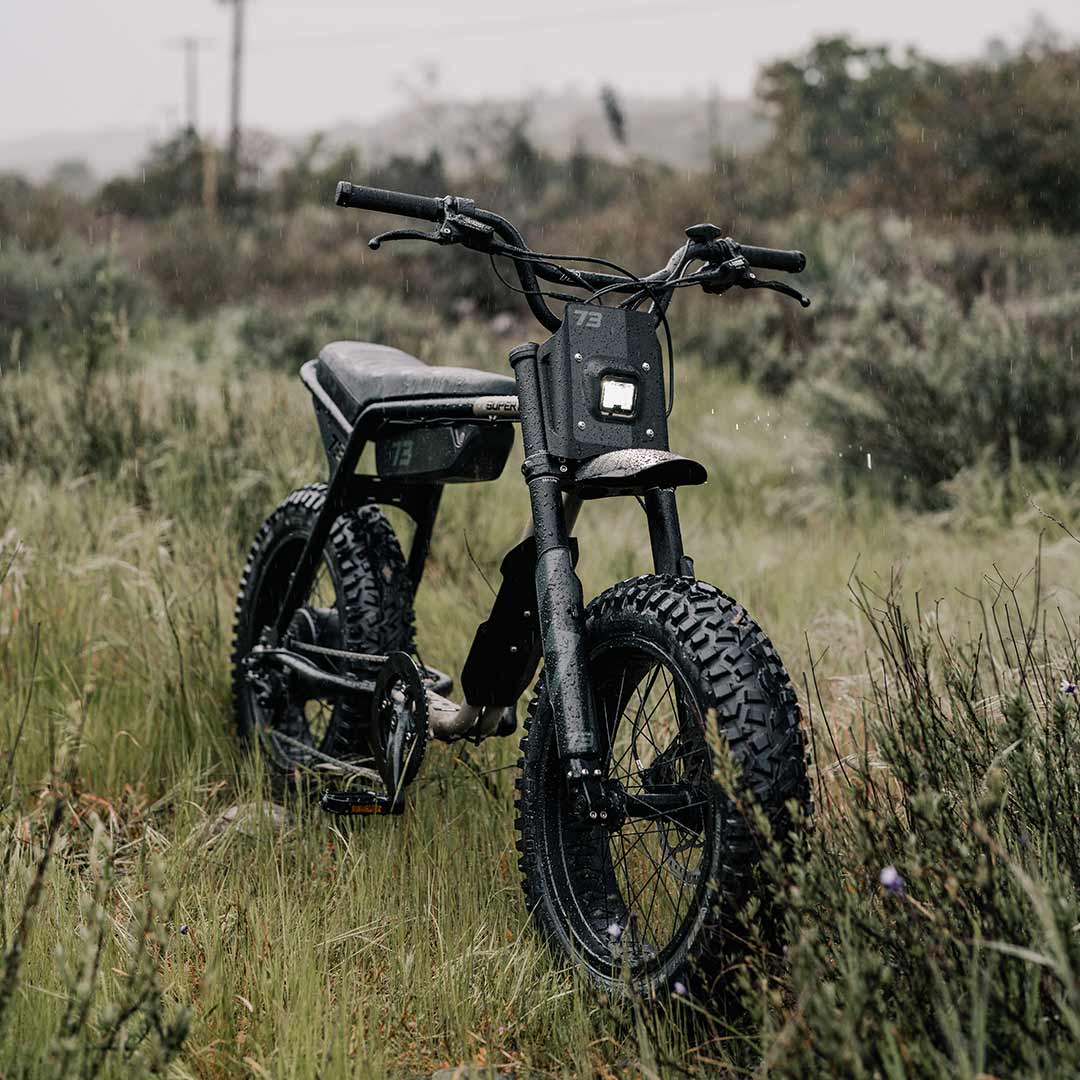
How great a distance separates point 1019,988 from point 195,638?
2.79 m

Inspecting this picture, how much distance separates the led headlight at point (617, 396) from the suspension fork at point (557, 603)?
128mm

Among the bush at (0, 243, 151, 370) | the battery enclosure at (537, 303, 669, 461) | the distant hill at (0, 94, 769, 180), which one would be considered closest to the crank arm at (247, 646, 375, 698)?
the battery enclosure at (537, 303, 669, 461)

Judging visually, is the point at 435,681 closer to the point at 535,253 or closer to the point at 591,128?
the point at 535,253

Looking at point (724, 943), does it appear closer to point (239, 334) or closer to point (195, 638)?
point (195, 638)

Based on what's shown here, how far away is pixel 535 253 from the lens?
2387 millimetres

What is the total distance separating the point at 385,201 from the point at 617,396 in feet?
1.85

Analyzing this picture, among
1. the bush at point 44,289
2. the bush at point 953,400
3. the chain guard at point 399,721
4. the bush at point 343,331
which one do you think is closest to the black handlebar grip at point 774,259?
the chain guard at point 399,721

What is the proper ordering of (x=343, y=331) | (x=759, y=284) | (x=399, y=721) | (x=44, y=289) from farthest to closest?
(x=44, y=289) → (x=343, y=331) → (x=399, y=721) → (x=759, y=284)

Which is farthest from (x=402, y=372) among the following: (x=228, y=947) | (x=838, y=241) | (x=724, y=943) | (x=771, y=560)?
(x=838, y=241)

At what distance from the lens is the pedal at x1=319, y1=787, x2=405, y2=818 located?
2.76 m

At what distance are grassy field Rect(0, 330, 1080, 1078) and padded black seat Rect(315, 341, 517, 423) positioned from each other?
84 centimetres

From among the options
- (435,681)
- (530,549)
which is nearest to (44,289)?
(435,681)

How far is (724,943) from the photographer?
78.7 inches

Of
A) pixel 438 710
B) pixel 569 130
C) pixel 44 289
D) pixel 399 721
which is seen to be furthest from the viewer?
pixel 569 130
